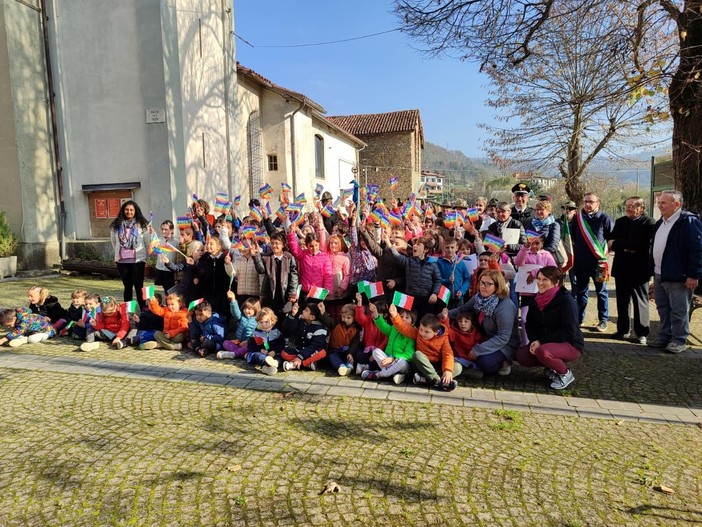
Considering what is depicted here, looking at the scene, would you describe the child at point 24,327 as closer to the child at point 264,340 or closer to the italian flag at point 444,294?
the child at point 264,340

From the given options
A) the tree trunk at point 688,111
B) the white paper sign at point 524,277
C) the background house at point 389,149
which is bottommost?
the white paper sign at point 524,277

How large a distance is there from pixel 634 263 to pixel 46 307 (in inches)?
343

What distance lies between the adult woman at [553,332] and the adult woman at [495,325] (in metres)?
0.16

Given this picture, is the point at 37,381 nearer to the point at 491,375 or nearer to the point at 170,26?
the point at 491,375

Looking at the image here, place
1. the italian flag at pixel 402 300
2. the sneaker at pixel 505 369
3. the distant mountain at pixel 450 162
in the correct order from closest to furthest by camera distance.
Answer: the sneaker at pixel 505 369 < the italian flag at pixel 402 300 < the distant mountain at pixel 450 162

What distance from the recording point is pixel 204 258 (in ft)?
23.6

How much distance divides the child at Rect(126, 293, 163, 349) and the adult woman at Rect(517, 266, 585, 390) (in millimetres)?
4993

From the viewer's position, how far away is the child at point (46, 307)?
7500mm

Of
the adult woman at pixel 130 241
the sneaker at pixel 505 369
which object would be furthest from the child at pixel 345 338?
the adult woman at pixel 130 241

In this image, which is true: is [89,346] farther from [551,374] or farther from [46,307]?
[551,374]

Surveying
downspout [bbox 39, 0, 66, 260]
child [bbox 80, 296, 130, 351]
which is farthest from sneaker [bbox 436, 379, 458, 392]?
downspout [bbox 39, 0, 66, 260]

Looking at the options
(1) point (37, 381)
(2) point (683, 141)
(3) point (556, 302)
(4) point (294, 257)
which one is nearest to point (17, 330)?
(1) point (37, 381)

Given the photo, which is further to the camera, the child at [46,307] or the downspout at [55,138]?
the downspout at [55,138]

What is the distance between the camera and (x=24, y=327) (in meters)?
7.24
